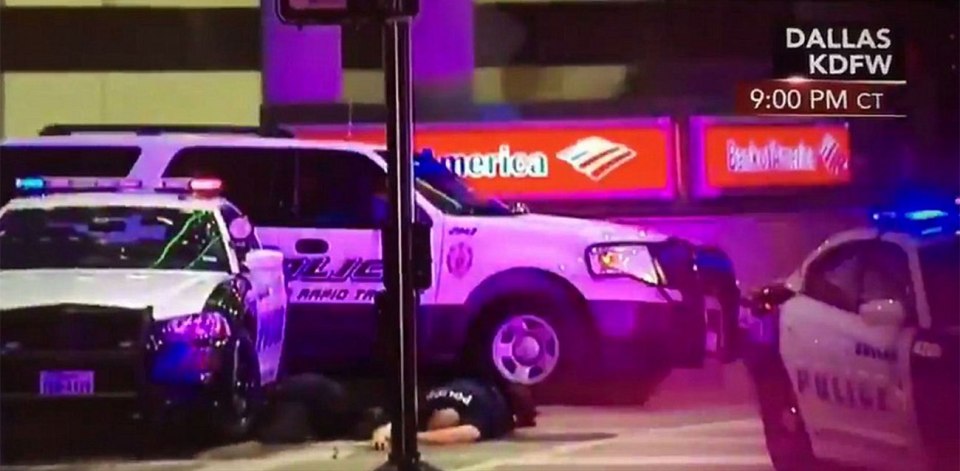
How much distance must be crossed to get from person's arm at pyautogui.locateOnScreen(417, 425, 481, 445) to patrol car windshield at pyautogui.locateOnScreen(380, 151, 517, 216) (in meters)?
0.79

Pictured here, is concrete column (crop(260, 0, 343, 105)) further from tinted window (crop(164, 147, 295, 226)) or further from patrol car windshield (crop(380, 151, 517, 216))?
patrol car windshield (crop(380, 151, 517, 216))

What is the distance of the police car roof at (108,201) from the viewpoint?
17.0ft

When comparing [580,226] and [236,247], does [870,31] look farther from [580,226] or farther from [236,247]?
[236,247]

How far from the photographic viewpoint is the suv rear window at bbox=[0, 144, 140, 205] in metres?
5.17

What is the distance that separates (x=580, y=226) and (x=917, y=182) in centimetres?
128

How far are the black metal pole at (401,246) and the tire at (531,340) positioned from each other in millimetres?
265

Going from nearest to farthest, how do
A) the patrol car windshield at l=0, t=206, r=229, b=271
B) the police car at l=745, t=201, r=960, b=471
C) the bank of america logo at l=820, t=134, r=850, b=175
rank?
the police car at l=745, t=201, r=960, b=471 → the patrol car windshield at l=0, t=206, r=229, b=271 → the bank of america logo at l=820, t=134, r=850, b=175

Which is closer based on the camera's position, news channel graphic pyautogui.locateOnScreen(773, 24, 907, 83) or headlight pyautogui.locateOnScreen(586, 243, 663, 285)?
headlight pyautogui.locateOnScreen(586, 243, 663, 285)

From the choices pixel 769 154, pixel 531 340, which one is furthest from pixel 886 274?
pixel 531 340

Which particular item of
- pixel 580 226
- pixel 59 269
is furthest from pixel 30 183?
pixel 580 226

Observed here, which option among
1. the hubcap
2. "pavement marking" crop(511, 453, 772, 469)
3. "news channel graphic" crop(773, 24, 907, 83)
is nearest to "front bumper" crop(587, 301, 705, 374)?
the hubcap

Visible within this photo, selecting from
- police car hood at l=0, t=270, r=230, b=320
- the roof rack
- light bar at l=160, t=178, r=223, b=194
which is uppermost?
the roof rack

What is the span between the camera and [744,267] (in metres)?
5.22

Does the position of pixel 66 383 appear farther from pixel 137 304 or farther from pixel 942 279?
pixel 942 279
